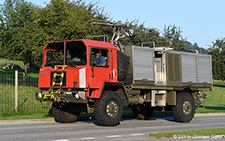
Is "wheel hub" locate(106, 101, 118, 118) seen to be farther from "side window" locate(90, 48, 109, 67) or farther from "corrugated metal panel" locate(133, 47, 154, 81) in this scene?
"corrugated metal panel" locate(133, 47, 154, 81)

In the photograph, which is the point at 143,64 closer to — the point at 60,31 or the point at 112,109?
the point at 112,109

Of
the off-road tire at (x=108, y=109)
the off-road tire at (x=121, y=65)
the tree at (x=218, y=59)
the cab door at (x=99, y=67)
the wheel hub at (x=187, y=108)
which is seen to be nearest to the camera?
→ the off-road tire at (x=108, y=109)

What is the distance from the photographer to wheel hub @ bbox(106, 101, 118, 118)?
46.0ft

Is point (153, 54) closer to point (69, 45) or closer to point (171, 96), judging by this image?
point (171, 96)

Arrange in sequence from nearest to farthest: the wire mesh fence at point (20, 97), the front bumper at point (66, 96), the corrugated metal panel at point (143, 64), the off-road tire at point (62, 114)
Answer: the front bumper at point (66, 96) < the off-road tire at point (62, 114) < the corrugated metal panel at point (143, 64) < the wire mesh fence at point (20, 97)

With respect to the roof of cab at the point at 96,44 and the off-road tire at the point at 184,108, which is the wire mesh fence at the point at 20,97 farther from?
the off-road tire at the point at 184,108

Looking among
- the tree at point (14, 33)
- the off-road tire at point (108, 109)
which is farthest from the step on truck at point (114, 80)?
the tree at point (14, 33)

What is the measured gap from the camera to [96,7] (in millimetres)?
34094

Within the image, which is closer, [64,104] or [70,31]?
[64,104]

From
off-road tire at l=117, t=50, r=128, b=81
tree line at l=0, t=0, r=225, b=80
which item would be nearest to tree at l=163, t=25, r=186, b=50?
tree line at l=0, t=0, r=225, b=80

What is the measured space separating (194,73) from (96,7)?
17736 millimetres

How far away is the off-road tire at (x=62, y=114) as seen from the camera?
50.0 feet

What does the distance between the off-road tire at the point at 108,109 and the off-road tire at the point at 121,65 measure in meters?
1.04

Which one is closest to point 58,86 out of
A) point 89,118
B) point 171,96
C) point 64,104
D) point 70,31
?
point 64,104
